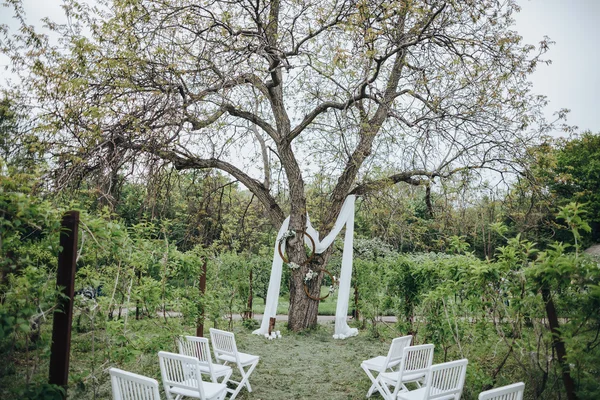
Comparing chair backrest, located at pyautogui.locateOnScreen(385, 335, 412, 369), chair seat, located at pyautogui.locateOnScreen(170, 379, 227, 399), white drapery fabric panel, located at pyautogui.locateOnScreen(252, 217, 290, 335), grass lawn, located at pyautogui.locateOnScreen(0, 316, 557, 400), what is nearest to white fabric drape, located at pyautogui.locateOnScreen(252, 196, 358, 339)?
white drapery fabric panel, located at pyautogui.locateOnScreen(252, 217, 290, 335)

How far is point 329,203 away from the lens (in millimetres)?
10492

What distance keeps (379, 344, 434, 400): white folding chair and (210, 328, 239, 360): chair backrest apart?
1.84 meters

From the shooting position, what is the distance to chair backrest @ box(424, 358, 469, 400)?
12.6 feet

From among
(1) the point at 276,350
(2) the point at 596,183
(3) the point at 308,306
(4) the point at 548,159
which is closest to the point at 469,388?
(1) the point at 276,350

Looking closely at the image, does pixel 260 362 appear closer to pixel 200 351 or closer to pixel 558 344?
pixel 200 351

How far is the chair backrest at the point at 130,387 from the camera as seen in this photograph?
3.08 m

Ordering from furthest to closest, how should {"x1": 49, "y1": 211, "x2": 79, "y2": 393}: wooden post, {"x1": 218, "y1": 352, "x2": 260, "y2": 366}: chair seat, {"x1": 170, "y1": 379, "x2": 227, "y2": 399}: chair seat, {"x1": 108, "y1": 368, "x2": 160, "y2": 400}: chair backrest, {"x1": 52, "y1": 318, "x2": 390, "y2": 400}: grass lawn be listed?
{"x1": 218, "y1": 352, "x2": 260, "y2": 366}: chair seat → {"x1": 52, "y1": 318, "x2": 390, "y2": 400}: grass lawn → {"x1": 170, "y1": 379, "x2": 227, "y2": 399}: chair seat → {"x1": 49, "y1": 211, "x2": 79, "y2": 393}: wooden post → {"x1": 108, "y1": 368, "x2": 160, "y2": 400}: chair backrest

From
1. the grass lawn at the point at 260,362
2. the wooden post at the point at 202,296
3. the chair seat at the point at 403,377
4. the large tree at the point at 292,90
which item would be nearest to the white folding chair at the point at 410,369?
the chair seat at the point at 403,377

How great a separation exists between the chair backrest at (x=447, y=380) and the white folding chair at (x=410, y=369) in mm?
449

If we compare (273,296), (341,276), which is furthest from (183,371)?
(341,276)

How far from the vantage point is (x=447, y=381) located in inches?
158

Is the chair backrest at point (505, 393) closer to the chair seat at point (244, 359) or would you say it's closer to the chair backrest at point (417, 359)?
the chair backrest at point (417, 359)

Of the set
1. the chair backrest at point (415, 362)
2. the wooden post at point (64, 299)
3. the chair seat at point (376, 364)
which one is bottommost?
the chair seat at point (376, 364)

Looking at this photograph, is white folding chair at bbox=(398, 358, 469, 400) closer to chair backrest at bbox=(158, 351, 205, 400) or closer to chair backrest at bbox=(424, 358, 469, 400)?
chair backrest at bbox=(424, 358, 469, 400)
